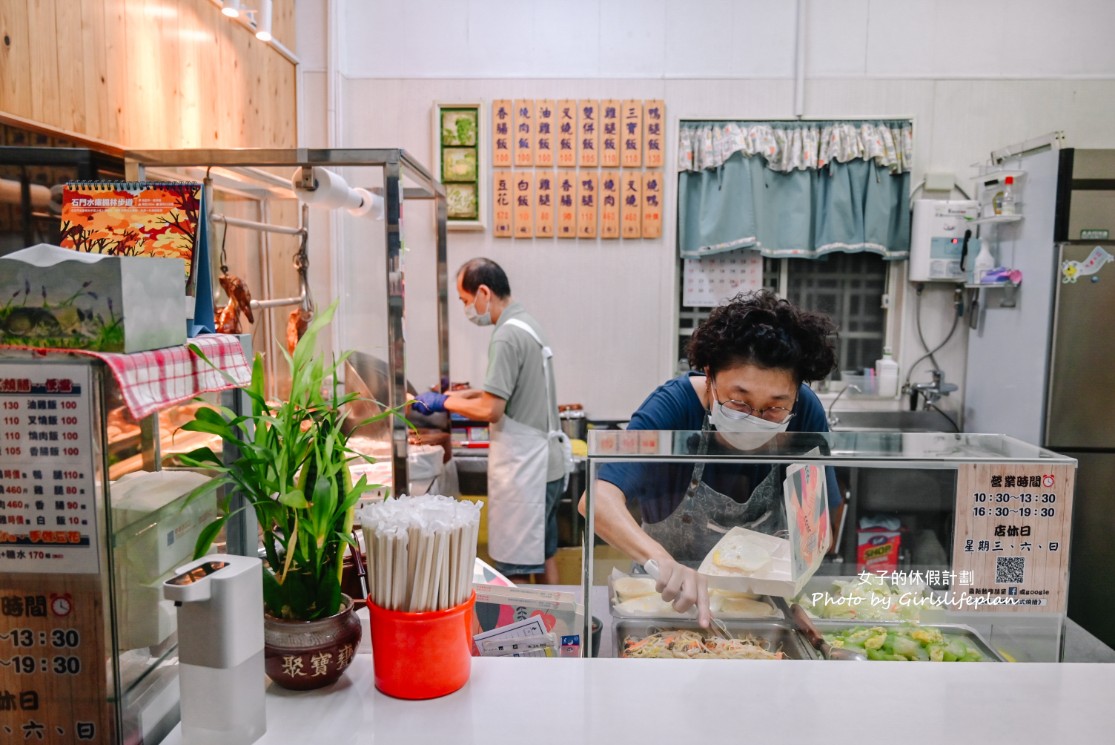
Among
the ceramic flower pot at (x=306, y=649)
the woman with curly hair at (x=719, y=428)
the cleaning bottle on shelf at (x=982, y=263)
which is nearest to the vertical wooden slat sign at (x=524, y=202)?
the cleaning bottle on shelf at (x=982, y=263)

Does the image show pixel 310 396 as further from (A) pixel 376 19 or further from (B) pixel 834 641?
(A) pixel 376 19

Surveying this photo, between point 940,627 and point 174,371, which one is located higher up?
point 174,371

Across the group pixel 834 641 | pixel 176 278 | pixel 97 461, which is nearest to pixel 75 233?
pixel 176 278

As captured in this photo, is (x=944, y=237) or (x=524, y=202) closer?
(x=944, y=237)

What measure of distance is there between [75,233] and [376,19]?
3.59 metres

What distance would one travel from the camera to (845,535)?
4.17 feet

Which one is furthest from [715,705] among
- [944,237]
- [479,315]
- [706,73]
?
[706,73]

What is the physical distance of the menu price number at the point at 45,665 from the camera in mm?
830

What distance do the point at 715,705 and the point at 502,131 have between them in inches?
146

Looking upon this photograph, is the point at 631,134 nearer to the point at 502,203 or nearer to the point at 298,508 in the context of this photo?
the point at 502,203

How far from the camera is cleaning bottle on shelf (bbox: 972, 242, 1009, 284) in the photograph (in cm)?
381

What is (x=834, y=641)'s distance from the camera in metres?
1.22

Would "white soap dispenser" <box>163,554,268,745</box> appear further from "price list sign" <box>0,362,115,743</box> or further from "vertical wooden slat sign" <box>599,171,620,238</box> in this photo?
"vertical wooden slat sign" <box>599,171,620,238</box>

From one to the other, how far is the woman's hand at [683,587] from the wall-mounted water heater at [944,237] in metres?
3.45
